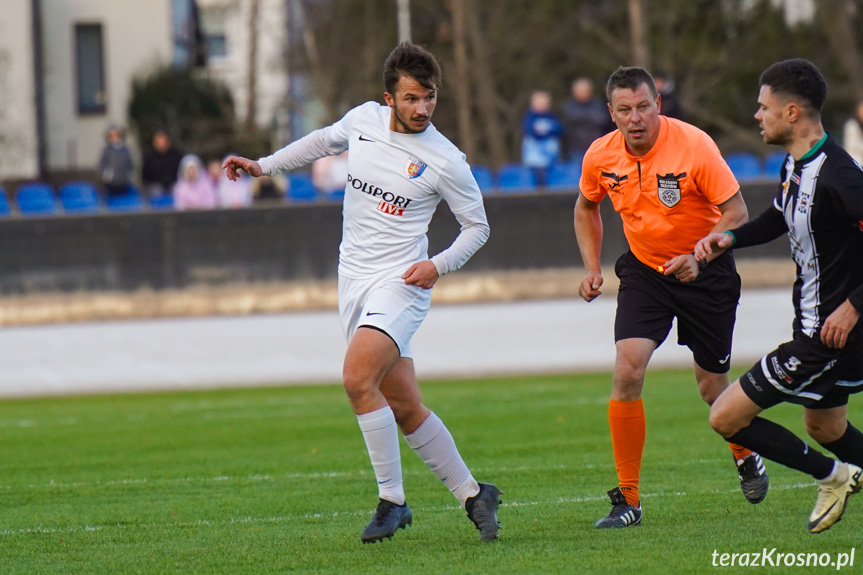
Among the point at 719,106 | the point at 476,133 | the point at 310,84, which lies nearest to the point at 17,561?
the point at 310,84

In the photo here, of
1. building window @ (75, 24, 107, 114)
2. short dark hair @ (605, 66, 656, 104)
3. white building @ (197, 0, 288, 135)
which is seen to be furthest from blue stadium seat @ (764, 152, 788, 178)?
building window @ (75, 24, 107, 114)

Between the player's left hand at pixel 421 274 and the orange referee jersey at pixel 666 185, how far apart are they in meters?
1.11

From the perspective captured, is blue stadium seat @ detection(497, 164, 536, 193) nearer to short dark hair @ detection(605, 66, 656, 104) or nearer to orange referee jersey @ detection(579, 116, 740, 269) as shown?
orange referee jersey @ detection(579, 116, 740, 269)

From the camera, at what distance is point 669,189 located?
6.20 m

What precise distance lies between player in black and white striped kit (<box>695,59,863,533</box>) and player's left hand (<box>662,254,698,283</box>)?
490 mm

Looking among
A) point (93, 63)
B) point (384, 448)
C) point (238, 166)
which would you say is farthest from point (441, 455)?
point (93, 63)

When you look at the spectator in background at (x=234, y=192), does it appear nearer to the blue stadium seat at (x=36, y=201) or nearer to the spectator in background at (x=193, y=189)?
the spectator in background at (x=193, y=189)

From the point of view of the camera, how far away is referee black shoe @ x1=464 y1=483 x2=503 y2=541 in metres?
5.86

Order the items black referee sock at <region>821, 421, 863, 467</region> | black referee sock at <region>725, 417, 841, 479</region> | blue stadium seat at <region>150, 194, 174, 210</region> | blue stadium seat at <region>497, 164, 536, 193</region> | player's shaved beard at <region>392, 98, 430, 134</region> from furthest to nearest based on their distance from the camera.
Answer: blue stadium seat at <region>497, 164, 536, 193</region>, blue stadium seat at <region>150, 194, 174, 210</region>, player's shaved beard at <region>392, 98, 430, 134</region>, black referee sock at <region>821, 421, 863, 467</region>, black referee sock at <region>725, 417, 841, 479</region>

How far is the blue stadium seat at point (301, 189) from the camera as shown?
678 inches

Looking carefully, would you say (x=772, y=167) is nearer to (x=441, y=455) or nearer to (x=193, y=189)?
(x=193, y=189)

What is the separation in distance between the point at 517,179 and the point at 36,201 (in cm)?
653

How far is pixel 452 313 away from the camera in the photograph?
15.5 metres

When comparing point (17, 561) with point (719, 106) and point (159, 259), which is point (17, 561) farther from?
point (719, 106)
